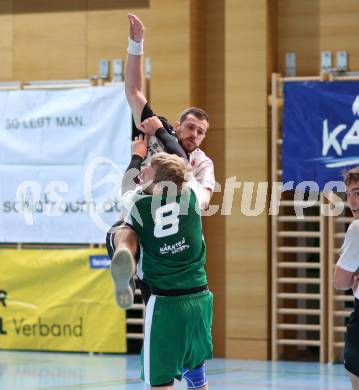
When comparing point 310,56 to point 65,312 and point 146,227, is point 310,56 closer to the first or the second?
point 65,312

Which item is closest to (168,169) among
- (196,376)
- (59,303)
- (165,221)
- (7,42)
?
(165,221)

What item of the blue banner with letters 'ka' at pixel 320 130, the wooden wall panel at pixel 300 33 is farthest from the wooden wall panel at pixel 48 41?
the blue banner with letters 'ka' at pixel 320 130

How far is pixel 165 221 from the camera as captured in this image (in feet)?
21.6

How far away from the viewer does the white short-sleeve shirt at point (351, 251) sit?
646cm

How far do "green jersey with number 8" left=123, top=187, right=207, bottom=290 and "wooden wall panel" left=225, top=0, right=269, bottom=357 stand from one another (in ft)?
21.6

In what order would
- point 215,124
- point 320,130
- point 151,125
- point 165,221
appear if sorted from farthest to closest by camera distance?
point 215,124 < point 320,130 < point 151,125 < point 165,221

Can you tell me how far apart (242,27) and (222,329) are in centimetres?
390

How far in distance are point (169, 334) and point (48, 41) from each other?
866 cm

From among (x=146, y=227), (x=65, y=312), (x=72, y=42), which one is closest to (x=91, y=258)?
(x=65, y=312)

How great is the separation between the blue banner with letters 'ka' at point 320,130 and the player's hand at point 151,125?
5.24 m

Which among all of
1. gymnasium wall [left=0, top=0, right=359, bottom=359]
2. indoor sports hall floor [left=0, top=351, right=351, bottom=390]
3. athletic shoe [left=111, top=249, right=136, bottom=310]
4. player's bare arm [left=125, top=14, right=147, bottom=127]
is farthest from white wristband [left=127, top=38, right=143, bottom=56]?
gymnasium wall [left=0, top=0, right=359, bottom=359]

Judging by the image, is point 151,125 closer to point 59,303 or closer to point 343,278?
point 343,278

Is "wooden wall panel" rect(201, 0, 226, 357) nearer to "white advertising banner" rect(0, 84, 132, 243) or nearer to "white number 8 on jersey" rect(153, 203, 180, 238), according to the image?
"white advertising banner" rect(0, 84, 132, 243)

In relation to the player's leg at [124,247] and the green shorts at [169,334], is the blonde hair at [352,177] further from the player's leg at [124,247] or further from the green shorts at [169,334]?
the player's leg at [124,247]
